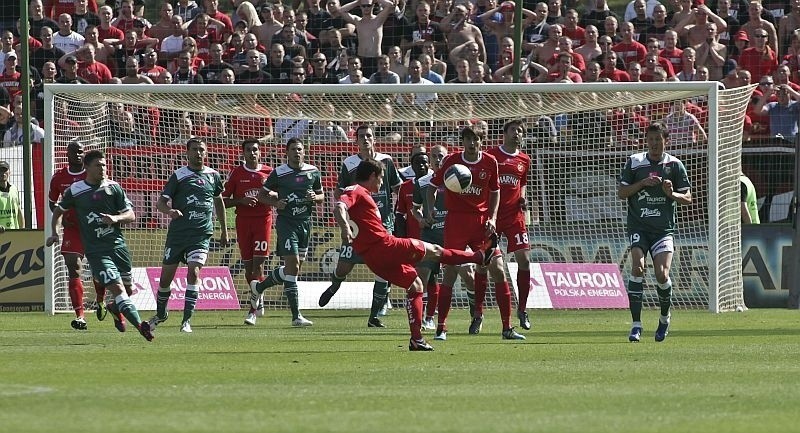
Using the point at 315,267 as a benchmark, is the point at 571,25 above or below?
above

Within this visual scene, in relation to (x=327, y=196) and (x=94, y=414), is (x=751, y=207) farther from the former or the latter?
(x=94, y=414)

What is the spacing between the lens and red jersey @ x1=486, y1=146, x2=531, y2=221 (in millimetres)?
16812

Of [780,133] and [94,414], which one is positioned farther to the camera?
[780,133]

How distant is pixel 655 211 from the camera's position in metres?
15.0

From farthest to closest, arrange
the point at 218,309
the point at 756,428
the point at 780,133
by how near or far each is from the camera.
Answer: the point at 780,133 → the point at 218,309 → the point at 756,428

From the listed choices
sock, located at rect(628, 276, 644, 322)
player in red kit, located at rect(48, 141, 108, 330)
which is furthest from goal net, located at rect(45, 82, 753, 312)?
sock, located at rect(628, 276, 644, 322)

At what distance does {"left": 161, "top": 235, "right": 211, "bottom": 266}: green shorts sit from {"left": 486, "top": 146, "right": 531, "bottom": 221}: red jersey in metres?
3.56

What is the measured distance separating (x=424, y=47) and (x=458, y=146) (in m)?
2.35

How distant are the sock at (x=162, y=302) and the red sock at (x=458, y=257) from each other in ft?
13.9

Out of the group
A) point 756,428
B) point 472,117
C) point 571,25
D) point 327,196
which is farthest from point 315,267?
point 756,428

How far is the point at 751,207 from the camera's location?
22.3 meters

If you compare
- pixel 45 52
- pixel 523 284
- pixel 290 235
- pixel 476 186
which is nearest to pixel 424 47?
pixel 45 52

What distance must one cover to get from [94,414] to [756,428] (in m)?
4.12

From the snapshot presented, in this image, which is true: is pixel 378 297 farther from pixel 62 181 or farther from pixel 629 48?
pixel 629 48
